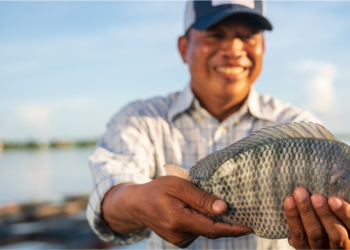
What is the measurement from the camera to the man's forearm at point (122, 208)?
1.92 metres

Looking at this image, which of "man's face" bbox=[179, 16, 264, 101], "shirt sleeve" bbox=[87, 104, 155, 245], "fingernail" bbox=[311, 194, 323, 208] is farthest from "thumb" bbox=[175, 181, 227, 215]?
"man's face" bbox=[179, 16, 264, 101]

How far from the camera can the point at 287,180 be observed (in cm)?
161

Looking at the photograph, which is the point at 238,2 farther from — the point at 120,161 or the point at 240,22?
the point at 120,161

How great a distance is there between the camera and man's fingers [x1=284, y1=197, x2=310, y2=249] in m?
1.58

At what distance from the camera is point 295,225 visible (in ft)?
5.45

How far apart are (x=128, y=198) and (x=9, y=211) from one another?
287 inches

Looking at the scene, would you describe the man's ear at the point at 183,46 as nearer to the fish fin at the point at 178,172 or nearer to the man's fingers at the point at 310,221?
the fish fin at the point at 178,172

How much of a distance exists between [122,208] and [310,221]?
1.03m

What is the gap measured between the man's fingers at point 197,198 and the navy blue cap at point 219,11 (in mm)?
1482

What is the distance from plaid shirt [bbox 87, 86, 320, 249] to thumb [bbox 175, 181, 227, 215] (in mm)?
864

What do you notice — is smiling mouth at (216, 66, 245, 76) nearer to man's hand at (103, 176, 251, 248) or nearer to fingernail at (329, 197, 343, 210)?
man's hand at (103, 176, 251, 248)

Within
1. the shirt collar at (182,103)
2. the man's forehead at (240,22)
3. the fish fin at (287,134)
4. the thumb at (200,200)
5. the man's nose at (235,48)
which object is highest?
the man's forehead at (240,22)

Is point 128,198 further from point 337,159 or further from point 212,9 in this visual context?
point 212,9

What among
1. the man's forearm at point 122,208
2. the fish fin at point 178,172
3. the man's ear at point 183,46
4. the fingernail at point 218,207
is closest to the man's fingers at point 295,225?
the fingernail at point 218,207
